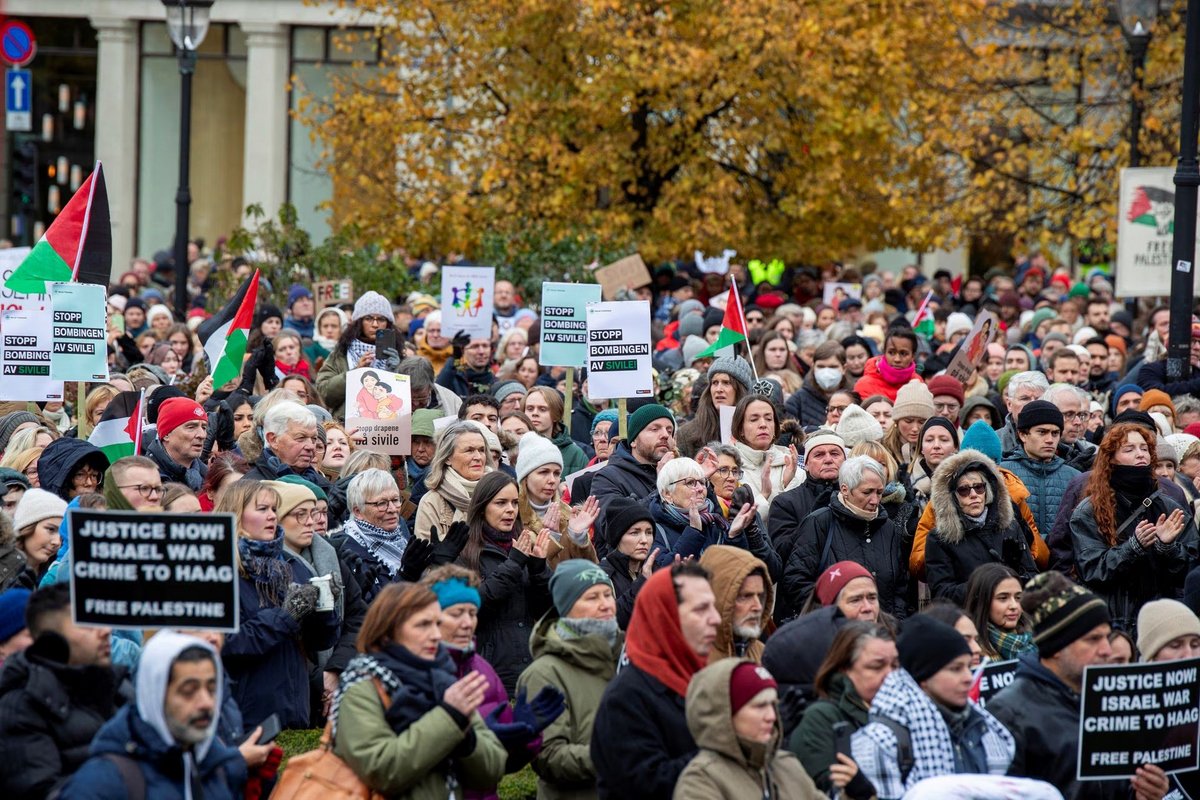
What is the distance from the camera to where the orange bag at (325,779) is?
6.27 meters

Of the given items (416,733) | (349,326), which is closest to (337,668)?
(416,733)

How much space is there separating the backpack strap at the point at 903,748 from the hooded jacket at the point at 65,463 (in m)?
4.88

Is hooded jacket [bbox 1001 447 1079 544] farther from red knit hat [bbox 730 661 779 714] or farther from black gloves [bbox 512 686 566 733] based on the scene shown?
red knit hat [bbox 730 661 779 714]

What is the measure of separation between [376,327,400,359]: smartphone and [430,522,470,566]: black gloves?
5.27 metres

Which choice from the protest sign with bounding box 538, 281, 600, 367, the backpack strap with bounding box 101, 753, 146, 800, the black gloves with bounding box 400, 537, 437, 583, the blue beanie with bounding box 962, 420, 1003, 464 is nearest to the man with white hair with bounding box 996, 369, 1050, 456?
the blue beanie with bounding box 962, 420, 1003, 464

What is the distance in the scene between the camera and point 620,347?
12773 mm

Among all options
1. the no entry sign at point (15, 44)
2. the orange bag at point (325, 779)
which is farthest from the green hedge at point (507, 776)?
the no entry sign at point (15, 44)

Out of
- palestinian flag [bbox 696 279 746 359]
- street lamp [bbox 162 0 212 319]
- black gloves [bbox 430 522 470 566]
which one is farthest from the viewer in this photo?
street lamp [bbox 162 0 212 319]

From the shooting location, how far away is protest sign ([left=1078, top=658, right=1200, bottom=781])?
6516 mm

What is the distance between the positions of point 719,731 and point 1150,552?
4034 millimetres

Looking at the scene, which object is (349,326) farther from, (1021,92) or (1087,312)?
(1021,92)

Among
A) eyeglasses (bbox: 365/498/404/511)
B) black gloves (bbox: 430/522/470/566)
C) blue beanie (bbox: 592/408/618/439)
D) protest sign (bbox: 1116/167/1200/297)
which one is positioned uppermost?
protest sign (bbox: 1116/167/1200/297)

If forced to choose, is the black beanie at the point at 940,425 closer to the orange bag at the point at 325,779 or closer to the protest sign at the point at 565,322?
the protest sign at the point at 565,322

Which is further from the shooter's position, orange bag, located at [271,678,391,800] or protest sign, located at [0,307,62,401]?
protest sign, located at [0,307,62,401]
